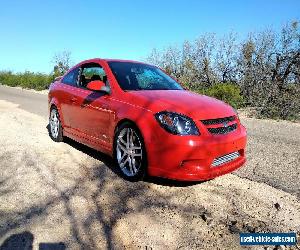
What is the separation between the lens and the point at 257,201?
13.9 feet

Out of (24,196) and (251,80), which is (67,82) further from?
(251,80)

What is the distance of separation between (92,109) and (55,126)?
211cm

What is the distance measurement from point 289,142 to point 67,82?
15.4 feet

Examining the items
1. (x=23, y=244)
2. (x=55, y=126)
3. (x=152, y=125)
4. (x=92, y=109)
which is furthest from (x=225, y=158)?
(x=55, y=126)

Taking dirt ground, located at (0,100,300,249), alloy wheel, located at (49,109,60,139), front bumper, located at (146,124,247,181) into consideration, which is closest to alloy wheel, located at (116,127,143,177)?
dirt ground, located at (0,100,300,249)

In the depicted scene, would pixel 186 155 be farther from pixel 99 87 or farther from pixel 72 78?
pixel 72 78

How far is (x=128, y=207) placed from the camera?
4.03 metres

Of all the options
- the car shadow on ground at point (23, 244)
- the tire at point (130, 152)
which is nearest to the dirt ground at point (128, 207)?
the car shadow on ground at point (23, 244)

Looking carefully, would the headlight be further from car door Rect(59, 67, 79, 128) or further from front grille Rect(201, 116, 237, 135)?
car door Rect(59, 67, 79, 128)

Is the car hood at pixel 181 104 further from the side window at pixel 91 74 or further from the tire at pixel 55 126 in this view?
the tire at pixel 55 126

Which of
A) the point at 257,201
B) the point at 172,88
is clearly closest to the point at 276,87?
the point at 172,88

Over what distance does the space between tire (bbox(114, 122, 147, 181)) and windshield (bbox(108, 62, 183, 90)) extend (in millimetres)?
728

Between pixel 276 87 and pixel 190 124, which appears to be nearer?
pixel 190 124

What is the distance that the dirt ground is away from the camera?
3.35 metres
